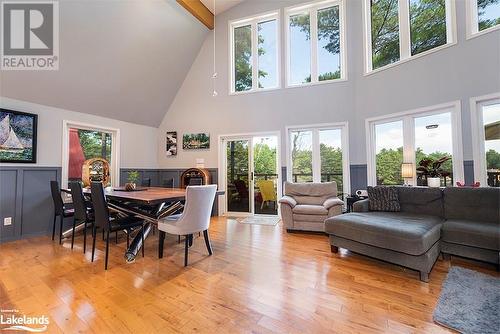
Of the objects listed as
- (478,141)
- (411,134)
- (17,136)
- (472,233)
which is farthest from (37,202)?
(478,141)

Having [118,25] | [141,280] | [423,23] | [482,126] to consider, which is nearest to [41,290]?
[141,280]

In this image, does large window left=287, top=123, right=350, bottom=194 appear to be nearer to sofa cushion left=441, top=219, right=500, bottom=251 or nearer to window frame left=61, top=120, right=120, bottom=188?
sofa cushion left=441, top=219, right=500, bottom=251

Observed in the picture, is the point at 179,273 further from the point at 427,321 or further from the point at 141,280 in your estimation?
the point at 427,321

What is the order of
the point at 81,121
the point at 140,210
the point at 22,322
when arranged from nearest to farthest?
the point at 22,322 → the point at 140,210 → the point at 81,121

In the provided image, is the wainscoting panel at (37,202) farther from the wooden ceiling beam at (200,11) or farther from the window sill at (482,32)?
the window sill at (482,32)

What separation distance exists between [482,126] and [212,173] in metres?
4.91

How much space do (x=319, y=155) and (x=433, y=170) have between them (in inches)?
77.3

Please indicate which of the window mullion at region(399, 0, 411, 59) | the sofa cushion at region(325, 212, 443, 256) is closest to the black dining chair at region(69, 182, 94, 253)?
the sofa cushion at region(325, 212, 443, 256)

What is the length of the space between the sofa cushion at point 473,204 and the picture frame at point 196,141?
4651 mm

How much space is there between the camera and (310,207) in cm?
386

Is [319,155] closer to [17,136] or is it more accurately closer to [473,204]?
[473,204]

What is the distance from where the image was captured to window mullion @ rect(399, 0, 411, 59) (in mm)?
3984

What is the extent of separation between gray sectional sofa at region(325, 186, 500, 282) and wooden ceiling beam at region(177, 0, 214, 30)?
16.2 feet

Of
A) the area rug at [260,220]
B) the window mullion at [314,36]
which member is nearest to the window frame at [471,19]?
the window mullion at [314,36]
